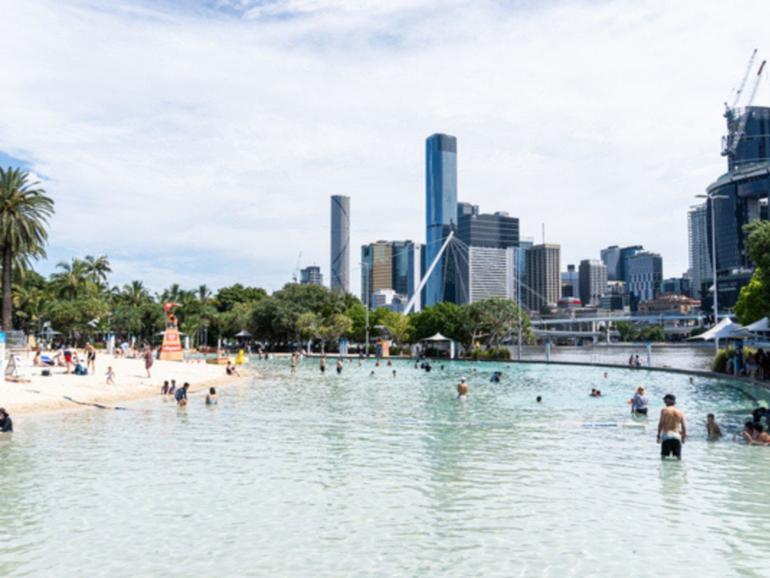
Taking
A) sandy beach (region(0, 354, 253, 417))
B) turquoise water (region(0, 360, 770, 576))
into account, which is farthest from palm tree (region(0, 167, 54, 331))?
turquoise water (region(0, 360, 770, 576))

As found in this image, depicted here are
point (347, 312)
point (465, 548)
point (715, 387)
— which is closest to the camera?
point (465, 548)

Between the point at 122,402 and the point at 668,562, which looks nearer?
the point at 668,562

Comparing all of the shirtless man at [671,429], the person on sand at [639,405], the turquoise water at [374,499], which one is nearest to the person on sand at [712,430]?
the turquoise water at [374,499]

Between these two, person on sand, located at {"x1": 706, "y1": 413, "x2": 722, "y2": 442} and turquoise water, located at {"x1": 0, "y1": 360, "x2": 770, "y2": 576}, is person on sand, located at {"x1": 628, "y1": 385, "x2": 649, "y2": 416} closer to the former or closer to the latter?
turquoise water, located at {"x1": 0, "y1": 360, "x2": 770, "y2": 576}

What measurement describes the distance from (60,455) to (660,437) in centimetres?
1560

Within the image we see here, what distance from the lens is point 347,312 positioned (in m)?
110

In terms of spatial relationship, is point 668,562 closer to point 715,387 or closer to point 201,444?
point 201,444

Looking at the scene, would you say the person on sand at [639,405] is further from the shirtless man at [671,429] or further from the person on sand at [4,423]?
the person on sand at [4,423]

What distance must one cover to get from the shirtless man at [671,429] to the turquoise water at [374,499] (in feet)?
1.63

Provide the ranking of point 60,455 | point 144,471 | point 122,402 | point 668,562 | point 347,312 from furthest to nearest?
point 347,312
point 122,402
point 60,455
point 144,471
point 668,562

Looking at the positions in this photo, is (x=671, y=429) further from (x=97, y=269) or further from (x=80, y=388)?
(x=97, y=269)

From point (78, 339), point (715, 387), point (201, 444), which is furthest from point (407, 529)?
point (78, 339)

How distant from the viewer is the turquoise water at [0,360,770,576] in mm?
10352

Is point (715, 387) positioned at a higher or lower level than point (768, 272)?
lower
